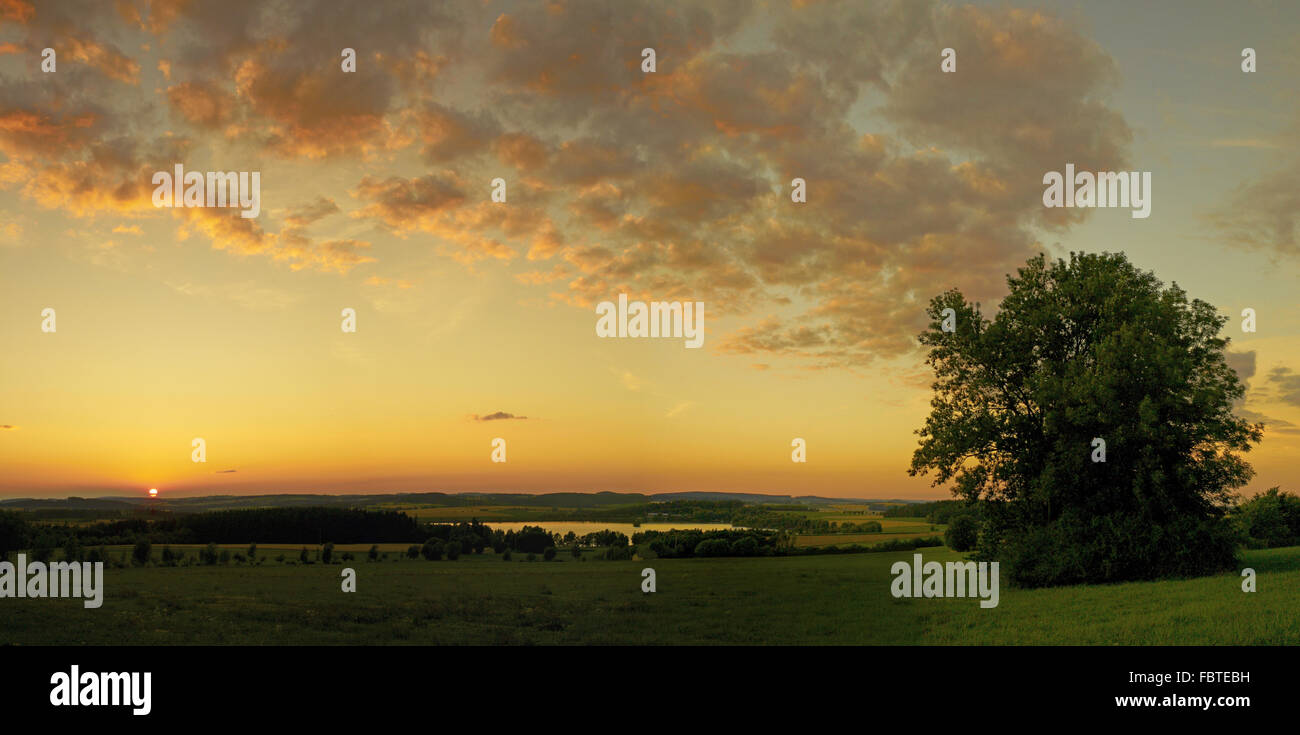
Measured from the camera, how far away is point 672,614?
26922mm

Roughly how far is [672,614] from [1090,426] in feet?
71.2

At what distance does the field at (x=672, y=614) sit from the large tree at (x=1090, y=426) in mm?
2670

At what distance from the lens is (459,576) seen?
47.8m

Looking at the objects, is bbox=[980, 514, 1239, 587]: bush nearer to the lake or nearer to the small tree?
the lake

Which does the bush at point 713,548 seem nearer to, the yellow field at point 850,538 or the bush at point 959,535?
the yellow field at point 850,538

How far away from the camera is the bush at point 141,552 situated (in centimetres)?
5903

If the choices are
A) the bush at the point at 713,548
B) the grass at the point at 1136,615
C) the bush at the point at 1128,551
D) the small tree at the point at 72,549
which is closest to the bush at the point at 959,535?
the bush at the point at 1128,551

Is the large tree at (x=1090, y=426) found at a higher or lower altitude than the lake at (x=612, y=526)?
higher

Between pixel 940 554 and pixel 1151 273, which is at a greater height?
pixel 1151 273
